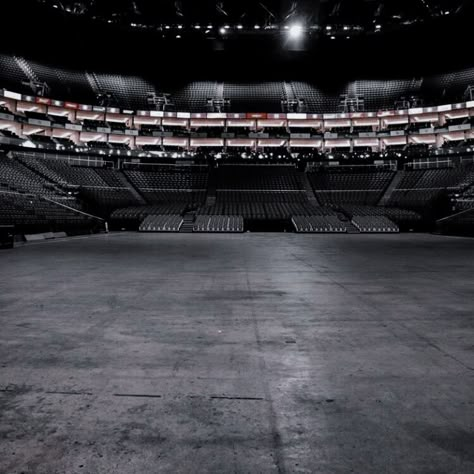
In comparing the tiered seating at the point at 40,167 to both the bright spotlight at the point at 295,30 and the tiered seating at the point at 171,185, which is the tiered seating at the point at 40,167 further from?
the bright spotlight at the point at 295,30

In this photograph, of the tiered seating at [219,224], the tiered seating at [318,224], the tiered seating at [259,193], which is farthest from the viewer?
the tiered seating at [259,193]

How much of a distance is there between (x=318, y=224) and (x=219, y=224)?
351 inches

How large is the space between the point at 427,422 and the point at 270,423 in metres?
0.97

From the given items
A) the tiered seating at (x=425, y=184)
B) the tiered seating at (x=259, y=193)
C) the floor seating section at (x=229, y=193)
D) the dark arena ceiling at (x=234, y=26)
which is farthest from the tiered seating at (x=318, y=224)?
the dark arena ceiling at (x=234, y=26)

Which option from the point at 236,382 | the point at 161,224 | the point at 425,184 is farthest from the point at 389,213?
the point at 236,382

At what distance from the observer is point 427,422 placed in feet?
7.37

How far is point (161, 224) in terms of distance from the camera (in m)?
32.9

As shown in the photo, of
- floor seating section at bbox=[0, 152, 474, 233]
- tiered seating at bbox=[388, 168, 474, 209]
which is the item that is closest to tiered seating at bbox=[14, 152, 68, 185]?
floor seating section at bbox=[0, 152, 474, 233]

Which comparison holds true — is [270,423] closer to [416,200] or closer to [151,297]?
[151,297]

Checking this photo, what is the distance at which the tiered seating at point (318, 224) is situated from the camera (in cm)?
3183

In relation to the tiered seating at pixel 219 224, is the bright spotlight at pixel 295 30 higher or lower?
higher

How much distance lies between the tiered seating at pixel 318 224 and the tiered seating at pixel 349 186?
17.8 feet

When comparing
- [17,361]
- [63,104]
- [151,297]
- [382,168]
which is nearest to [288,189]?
[382,168]

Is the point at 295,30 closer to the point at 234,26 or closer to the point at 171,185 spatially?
the point at 234,26
